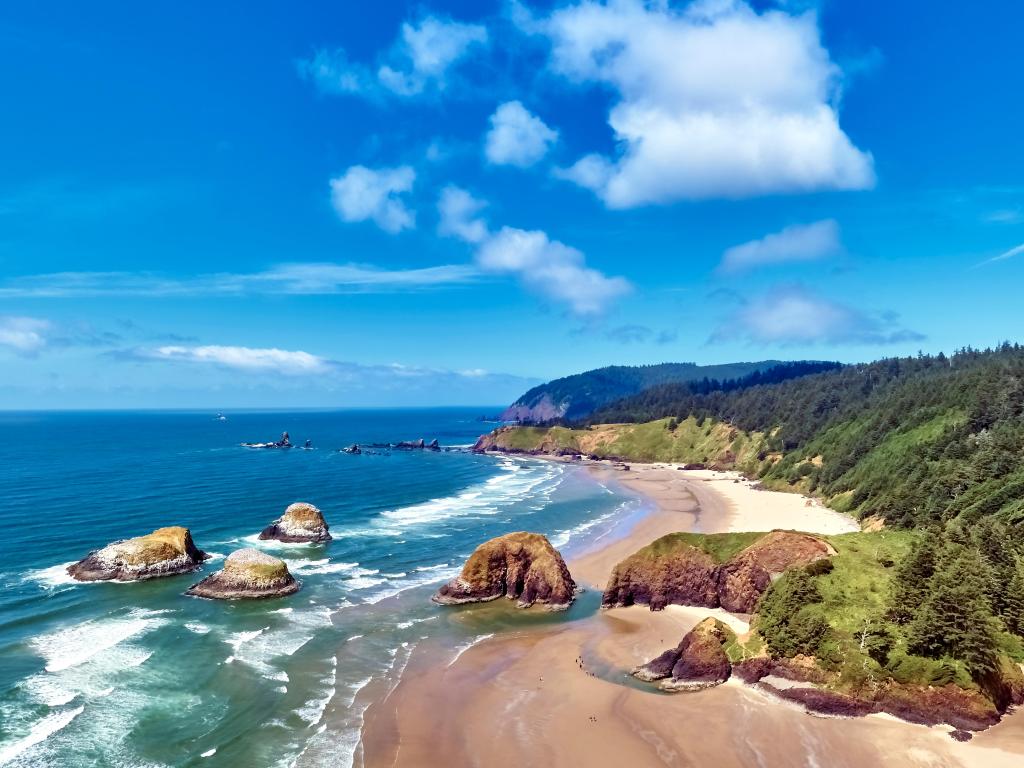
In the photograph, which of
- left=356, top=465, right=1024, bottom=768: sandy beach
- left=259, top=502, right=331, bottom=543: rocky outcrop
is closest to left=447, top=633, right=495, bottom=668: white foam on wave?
left=356, top=465, right=1024, bottom=768: sandy beach

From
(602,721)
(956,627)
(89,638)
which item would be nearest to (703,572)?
(956,627)

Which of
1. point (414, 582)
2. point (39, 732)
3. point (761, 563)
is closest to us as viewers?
point (39, 732)

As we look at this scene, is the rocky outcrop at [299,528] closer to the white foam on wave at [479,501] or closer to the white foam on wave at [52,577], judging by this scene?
the white foam on wave at [479,501]

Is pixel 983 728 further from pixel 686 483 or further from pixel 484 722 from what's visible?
pixel 686 483

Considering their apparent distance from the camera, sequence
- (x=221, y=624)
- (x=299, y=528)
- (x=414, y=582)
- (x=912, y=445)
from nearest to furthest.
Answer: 1. (x=221, y=624)
2. (x=414, y=582)
3. (x=299, y=528)
4. (x=912, y=445)

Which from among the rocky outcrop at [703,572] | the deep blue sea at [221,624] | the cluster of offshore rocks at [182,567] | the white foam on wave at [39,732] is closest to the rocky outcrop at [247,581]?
the cluster of offshore rocks at [182,567]

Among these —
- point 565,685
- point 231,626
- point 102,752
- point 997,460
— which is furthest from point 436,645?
point 997,460

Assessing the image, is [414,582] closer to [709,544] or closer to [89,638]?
[89,638]
